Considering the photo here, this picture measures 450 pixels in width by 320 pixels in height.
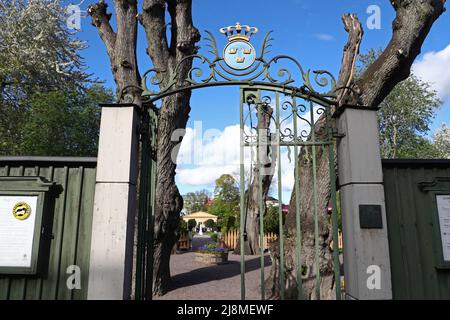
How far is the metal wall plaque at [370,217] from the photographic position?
13.7 ft

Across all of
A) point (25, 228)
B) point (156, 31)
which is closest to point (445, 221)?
point (25, 228)

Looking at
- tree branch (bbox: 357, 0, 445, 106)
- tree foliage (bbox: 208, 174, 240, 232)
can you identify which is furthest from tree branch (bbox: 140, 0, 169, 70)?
tree foliage (bbox: 208, 174, 240, 232)

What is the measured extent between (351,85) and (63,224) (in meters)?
5.91

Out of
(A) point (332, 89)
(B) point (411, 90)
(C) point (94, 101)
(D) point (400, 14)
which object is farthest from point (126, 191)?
(B) point (411, 90)

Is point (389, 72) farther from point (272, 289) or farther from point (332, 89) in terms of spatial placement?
point (272, 289)

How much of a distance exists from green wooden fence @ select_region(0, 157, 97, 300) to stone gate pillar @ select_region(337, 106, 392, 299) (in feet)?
11.2

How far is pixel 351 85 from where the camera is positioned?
22.9ft

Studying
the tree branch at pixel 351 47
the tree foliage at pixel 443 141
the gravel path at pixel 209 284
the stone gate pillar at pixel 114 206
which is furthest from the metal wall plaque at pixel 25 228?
the tree foliage at pixel 443 141

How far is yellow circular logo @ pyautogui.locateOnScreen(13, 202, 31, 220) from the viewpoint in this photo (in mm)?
4449

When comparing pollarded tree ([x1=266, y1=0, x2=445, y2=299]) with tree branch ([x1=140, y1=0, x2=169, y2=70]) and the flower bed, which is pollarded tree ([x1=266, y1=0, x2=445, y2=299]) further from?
the flower bed

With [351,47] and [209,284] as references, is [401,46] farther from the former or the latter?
[209,284]

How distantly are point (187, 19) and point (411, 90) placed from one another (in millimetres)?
26560

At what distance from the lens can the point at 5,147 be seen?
16344mm

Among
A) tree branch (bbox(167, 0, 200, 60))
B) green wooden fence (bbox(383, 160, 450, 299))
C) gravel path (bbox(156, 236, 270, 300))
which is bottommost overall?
gravel path (bbox(156, 236, 270, 300))
